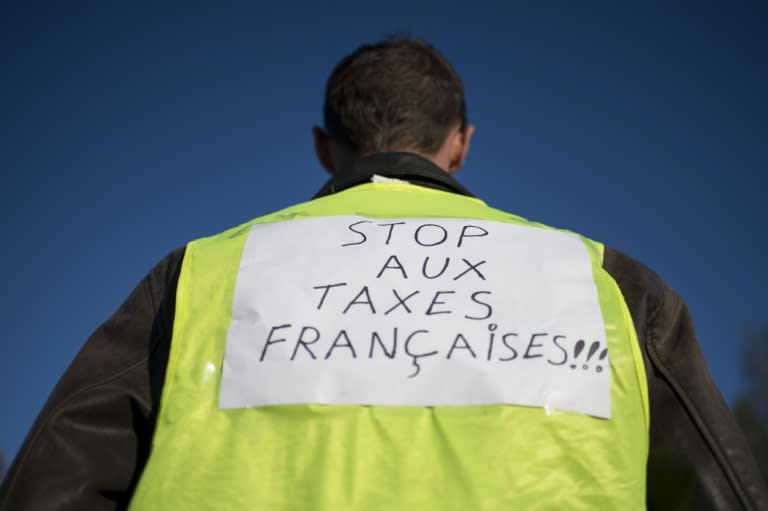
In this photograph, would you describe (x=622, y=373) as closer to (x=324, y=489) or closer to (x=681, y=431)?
(x=681, y=431)

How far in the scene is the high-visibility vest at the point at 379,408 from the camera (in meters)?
1.37

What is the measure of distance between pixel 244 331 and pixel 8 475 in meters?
0.58

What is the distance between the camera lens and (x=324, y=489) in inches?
53.4

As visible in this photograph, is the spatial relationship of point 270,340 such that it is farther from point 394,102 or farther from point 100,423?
point 394,102

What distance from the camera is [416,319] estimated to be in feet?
5.13

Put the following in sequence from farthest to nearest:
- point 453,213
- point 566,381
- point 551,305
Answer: point 453,213, point 551,305, point 566,381

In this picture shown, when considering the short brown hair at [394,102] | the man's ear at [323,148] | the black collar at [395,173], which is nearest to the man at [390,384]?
the black collar at [395,173]

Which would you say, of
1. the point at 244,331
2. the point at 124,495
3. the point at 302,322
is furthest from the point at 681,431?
the point at 124,495

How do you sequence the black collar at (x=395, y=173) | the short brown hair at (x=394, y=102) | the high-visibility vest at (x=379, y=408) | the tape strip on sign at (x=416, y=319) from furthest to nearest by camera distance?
the short brown hair at (x=394, y=102), the black collar at (x=395, y=173), the tape strip on sign at (x=416, y=319), the high-visibility vest at (x=379, y=408)

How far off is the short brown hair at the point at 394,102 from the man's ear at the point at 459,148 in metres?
0.06

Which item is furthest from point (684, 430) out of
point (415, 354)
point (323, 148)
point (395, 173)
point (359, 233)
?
point (323, 148)

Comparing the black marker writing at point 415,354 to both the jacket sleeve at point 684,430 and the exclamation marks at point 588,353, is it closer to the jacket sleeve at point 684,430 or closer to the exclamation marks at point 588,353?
the exclamation marks at point 588,353

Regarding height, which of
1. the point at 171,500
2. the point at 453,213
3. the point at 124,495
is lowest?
the point at 124,495

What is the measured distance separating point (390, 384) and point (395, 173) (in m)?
0.80
